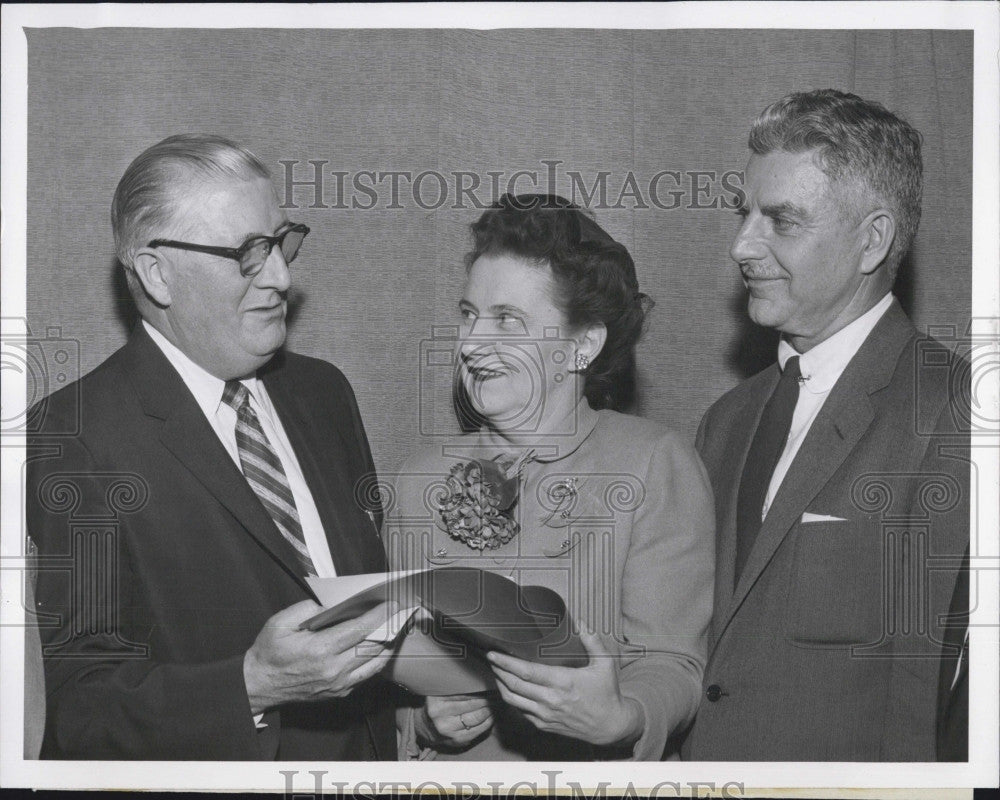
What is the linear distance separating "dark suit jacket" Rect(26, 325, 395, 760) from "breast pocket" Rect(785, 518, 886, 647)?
1.07m

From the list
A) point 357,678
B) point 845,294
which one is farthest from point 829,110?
point 357,678

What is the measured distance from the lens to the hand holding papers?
2855 millimetres

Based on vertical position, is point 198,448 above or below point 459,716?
above

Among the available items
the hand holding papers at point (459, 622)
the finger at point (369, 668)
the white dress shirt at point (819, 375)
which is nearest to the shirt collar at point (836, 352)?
the white dress shirt at point (819, 375)

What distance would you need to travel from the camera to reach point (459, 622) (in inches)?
113

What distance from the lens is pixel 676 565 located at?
287 cm

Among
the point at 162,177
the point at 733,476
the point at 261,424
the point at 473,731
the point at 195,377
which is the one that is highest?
the point at 162,177

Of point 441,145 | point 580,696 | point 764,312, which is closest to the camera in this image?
point 580,696

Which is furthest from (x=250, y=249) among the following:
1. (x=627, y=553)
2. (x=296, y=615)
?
(x=627, y=553)

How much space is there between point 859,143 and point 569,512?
119 cm

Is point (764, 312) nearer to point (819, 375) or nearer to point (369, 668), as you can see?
point (819, 375)

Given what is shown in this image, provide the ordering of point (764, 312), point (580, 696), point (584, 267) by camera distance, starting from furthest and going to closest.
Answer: point (764, 312), point (584, 267), point (580, 696)

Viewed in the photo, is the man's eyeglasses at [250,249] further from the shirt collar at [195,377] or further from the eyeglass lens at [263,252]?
the shirt collar at [195,377]

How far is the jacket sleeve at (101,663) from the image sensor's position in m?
2.91
